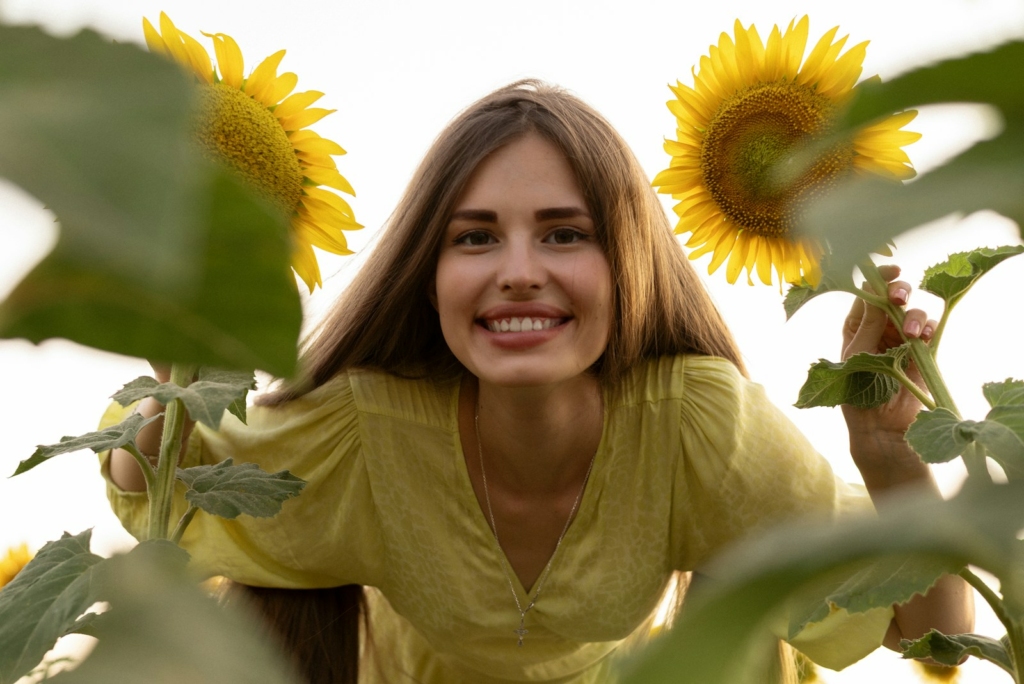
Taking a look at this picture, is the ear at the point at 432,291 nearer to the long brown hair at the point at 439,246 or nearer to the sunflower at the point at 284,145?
the long brown hair at the point at 439,246

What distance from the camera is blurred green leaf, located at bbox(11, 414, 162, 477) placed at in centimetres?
73

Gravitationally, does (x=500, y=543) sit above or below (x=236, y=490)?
below

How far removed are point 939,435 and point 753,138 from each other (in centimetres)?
43

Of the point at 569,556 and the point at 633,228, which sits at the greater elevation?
the point at 633,228

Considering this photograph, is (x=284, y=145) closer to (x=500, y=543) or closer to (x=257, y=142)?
(x=257, y=142)

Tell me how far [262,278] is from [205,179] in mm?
18

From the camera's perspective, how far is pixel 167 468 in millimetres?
742

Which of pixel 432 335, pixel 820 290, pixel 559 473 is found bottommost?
pixel 559 473

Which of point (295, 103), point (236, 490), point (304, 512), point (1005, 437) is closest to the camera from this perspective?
point (1005, 437)

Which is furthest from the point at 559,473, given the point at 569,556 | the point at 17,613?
the point at 17,613

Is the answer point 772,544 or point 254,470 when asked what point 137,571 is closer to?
point 772,544

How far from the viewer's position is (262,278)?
0.10 m

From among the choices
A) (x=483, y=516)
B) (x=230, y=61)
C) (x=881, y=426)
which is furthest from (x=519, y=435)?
(x=230, y=61)

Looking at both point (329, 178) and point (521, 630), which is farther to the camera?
point (521, 630)
